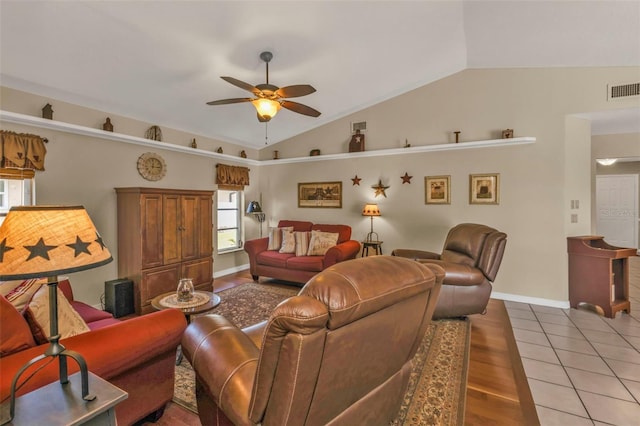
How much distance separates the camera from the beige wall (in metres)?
3.71

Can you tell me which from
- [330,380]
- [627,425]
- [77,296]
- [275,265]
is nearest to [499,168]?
[627,425]

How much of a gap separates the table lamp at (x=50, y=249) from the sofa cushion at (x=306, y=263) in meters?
3.44

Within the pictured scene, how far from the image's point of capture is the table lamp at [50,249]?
101 cm

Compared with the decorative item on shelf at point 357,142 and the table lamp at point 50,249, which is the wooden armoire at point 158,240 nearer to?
the decorative item on shelf at point 357,142

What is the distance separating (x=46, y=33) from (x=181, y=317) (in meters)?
2.77

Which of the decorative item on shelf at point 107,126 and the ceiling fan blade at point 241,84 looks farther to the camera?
the decorative item on shelf at point 107,126

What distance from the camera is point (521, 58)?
387 cm

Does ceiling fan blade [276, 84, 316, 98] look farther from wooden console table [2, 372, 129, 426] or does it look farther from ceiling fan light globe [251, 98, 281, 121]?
wooden console table [2, 372, 129, 426]

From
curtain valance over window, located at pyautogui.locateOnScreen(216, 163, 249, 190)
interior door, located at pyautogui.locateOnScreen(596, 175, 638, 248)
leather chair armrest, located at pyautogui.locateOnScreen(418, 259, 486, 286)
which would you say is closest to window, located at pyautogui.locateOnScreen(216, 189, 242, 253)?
curtain valance over window, located at pyautogui.locateOnScreen(216, 163, 249, 190)

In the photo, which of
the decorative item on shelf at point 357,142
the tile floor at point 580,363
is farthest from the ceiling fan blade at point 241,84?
the tile floor at point 580,363

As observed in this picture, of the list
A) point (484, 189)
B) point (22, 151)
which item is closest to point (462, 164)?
point (484, 189)

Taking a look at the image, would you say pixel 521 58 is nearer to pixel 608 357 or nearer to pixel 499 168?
Result: pixel 499 168

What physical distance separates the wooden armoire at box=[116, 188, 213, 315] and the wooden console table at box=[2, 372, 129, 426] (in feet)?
9.24

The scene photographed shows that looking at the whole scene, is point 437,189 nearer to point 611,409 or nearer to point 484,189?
point 484,189
